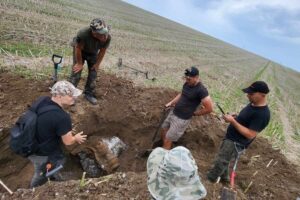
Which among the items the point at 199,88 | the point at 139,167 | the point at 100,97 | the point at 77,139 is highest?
the point at 199,88

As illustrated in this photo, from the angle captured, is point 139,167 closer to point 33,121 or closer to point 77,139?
point 77,139

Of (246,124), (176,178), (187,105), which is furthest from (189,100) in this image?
(176,178)

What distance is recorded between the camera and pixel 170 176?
2.65 meters

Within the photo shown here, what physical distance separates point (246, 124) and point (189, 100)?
1366 millimetres

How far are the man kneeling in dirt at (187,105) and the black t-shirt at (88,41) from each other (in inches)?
70.6

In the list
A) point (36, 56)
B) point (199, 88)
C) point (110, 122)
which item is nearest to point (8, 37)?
point (36, 56)

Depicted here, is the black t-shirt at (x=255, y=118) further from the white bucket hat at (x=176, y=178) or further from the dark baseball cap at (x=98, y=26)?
the dark baseball cap at (x=98, y=26)

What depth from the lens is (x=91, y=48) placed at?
20.5 feet

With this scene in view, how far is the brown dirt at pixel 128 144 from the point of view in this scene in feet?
14.1

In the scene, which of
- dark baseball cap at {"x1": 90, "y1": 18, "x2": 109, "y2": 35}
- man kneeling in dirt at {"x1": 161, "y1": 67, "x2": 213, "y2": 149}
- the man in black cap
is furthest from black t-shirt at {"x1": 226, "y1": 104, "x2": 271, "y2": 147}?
dark baseball cap at {"x1": 90, "y1": 18, "x2": 109, "y2": 35}

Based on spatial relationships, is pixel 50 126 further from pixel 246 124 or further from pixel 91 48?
pixel 91 48

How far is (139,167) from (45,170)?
2363 mm

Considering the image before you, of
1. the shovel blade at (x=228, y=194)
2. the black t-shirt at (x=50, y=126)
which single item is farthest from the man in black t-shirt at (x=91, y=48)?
the shovel blade at (x=228, y=194)

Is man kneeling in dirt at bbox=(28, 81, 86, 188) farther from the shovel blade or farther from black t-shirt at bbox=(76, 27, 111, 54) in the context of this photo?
black t-shirt at bbox=(76, 27, 111, 54)
